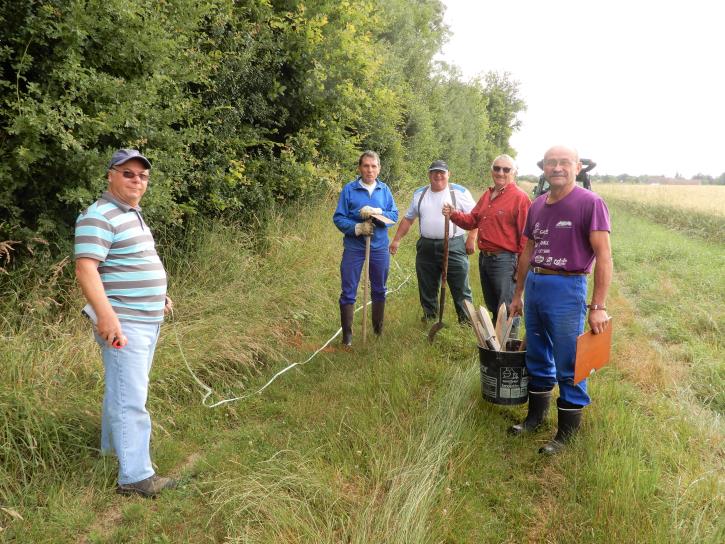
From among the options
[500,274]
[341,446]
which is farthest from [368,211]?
[341,446]

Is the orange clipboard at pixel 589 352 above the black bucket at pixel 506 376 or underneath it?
above

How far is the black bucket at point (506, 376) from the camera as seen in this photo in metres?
3.64

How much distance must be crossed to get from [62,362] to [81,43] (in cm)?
252

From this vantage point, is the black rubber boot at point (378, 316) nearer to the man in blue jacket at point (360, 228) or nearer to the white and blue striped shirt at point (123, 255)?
the man in blue jacket at point (360, 228)

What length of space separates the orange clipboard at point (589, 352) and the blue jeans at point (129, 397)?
8.76ft

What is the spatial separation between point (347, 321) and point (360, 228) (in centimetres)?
111

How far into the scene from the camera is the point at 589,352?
10.2ft

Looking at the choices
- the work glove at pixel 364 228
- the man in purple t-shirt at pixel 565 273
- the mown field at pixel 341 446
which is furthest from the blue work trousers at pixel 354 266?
the man in purple t-shirt at pixel 565 273

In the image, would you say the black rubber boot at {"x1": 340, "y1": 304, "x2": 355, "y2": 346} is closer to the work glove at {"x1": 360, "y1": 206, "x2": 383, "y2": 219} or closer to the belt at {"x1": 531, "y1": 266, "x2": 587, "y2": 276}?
the work glove at {"x1": 360, "y1": 206, "x2": 383, "y2": 219}

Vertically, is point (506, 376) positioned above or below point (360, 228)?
below

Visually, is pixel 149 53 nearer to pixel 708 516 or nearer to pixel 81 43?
pixel 81 43

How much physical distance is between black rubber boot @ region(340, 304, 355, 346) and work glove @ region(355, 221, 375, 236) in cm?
85

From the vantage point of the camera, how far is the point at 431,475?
2.99m

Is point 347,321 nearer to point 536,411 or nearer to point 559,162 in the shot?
point 536,411
